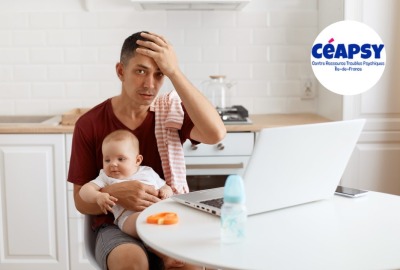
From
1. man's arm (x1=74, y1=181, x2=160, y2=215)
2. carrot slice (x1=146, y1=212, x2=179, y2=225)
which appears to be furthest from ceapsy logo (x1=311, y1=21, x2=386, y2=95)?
carrot slice (x1=146, y1=212, x2=179, y2=225)

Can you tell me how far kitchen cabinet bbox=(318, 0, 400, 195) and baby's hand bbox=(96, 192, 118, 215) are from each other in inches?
65.5

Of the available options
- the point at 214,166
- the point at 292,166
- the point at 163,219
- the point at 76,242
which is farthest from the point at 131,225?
the point at 76,242

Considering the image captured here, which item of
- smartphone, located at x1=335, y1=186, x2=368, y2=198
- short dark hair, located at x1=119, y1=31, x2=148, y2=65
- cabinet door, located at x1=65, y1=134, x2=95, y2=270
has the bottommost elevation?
cabinet door, located at x1=65, y1=134, x2=95, y2=270

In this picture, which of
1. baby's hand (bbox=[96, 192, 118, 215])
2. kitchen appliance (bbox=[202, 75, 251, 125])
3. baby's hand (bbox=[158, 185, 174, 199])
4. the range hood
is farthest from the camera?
kitchen appliance (bbox=[202, 75, 251, 125])

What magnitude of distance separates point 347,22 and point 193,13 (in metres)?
0.88

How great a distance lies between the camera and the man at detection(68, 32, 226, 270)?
65.9 inches

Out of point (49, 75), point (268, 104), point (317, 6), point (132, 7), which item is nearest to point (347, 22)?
point (317, 6)

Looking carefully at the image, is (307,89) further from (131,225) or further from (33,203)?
(131,225)

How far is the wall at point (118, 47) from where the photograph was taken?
3330 mm

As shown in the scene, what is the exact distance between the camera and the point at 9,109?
3.39 metres

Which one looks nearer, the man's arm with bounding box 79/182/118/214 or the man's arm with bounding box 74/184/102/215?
the man's arm with bounding box 79/182/118/214

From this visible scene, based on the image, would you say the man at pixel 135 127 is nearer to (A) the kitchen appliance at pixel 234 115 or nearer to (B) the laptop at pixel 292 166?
(B) the laptop at pixel 292 166

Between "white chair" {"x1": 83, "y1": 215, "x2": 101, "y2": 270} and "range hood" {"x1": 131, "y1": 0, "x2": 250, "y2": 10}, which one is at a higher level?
"range hood" {"x1": 131, "y1": 0, "x2": 250, "y2": 10}

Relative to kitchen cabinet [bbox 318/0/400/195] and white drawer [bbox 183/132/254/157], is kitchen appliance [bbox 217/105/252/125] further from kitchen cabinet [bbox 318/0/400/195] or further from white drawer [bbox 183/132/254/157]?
kitchen cabinet [bbox 318/0/400/195]
